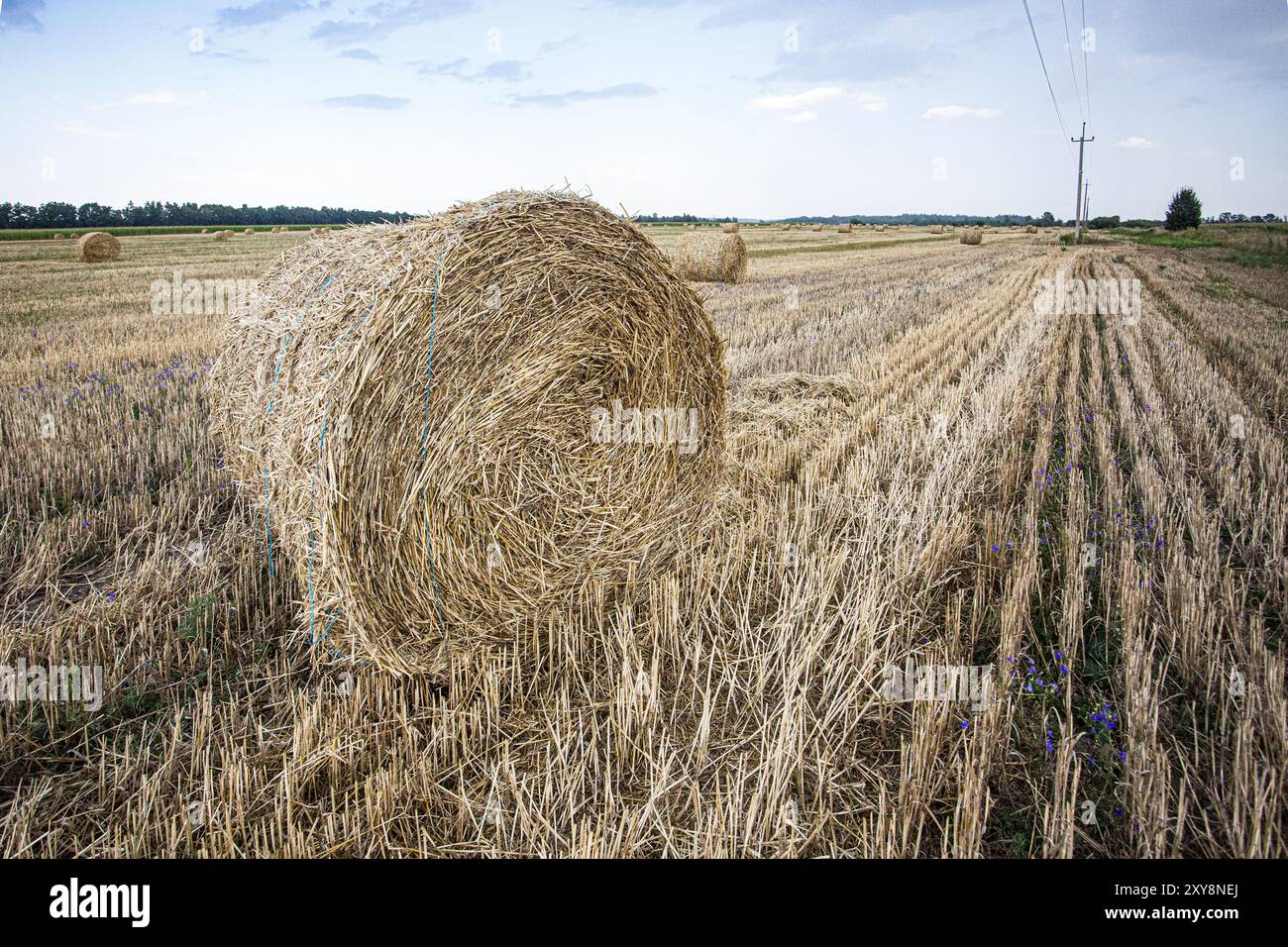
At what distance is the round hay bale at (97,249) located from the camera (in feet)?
75.2

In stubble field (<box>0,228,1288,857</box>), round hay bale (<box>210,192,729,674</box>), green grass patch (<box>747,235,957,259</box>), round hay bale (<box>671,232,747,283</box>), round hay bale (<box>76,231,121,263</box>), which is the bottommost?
stubble field (<box>0,228,1288,857</box>)

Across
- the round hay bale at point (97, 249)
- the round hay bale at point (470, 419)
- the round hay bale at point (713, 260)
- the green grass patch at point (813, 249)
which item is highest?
the green grass patch at point (813, 249)

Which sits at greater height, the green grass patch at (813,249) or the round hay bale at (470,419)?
the green grass patch at (813,249)

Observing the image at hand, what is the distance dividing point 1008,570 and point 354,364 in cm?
319

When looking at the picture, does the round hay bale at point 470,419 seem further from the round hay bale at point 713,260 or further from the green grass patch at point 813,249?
the green grass patch at point 813,249

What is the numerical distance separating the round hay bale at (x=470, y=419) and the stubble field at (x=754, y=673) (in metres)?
0.27

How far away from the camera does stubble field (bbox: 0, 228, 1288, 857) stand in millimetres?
2275

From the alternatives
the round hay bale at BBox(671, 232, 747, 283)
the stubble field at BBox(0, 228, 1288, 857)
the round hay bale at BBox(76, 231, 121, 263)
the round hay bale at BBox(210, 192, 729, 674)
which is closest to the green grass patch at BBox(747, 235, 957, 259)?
the round hay bale at BBox(671, 232, 747, 283)

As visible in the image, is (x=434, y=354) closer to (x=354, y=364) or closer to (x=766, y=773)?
(x=354, y=364)

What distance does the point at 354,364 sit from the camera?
2885mm

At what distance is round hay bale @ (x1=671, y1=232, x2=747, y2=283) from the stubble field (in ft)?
38.2

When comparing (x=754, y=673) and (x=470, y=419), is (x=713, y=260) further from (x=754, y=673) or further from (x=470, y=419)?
(x=754, y=673)

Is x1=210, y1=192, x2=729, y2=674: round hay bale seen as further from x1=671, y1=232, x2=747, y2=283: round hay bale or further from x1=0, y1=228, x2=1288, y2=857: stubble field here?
x1=671, y1=232, x2=747, y2=283: round hay bale

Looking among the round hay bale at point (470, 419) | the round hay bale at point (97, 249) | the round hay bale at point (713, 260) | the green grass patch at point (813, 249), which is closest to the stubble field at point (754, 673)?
the round hay bale at point (470, 419)
